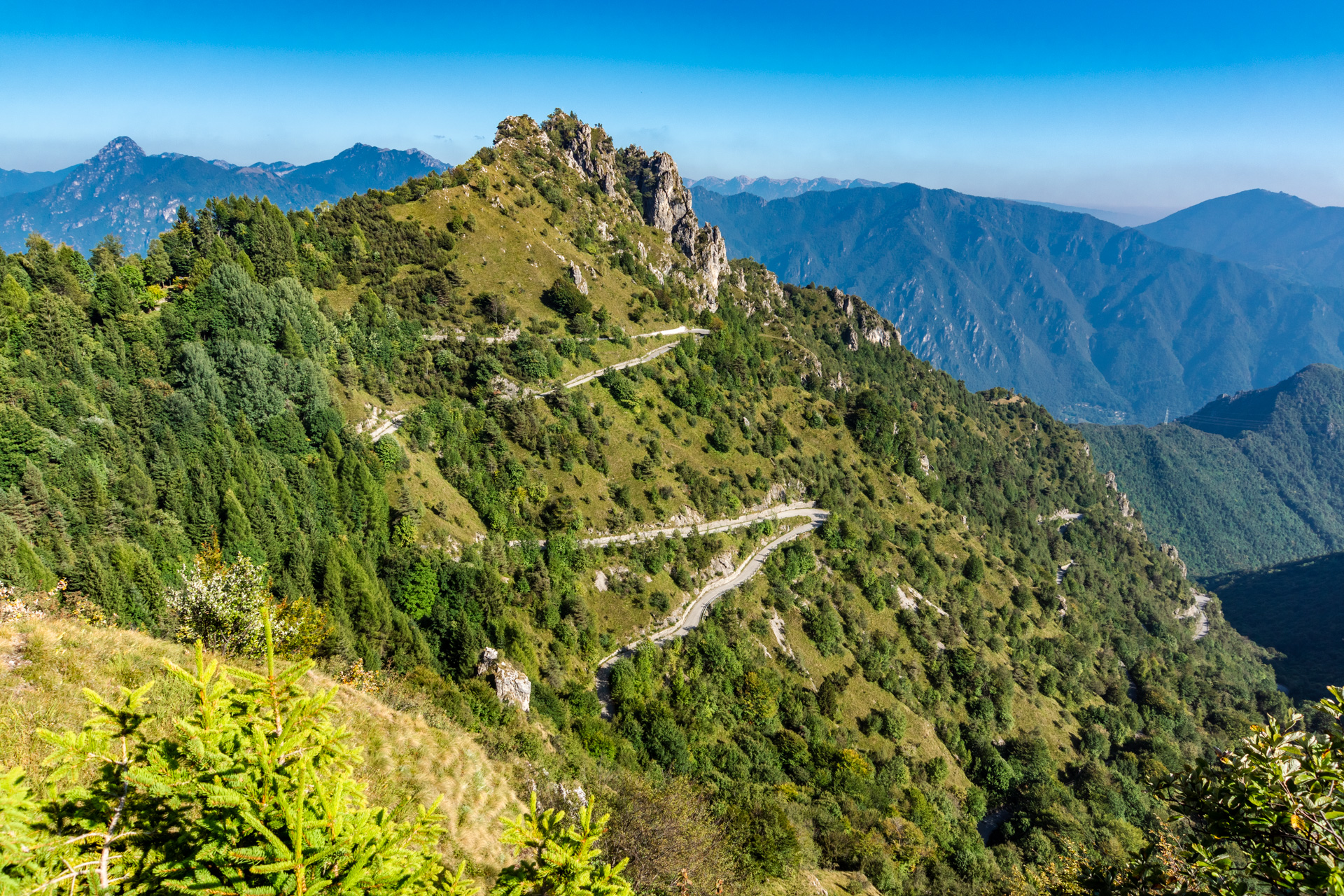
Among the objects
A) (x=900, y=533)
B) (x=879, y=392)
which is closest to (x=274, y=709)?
(x=900, y=533)

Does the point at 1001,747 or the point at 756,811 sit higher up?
the point at 756,811

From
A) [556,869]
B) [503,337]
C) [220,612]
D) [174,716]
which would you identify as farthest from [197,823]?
[503,337]

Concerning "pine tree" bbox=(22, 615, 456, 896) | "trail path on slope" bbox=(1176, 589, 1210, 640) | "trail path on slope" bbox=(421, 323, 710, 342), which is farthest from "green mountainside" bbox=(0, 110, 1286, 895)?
"trail path on slope" bbox=(1176, 589, 1210, 640)

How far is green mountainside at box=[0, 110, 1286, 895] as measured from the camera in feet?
151

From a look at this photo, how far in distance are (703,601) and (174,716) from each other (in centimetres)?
7060

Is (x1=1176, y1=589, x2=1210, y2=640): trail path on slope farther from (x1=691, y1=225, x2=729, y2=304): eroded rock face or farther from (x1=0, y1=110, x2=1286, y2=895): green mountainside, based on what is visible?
(x1=691, y1=225, x2=729, y2=304): eroded rock face

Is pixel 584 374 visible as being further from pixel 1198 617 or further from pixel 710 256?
pixel 1198 617

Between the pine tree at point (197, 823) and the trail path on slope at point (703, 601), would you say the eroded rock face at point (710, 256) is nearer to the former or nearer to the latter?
the trail path on slope at point (703, 601)

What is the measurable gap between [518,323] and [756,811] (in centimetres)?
8738

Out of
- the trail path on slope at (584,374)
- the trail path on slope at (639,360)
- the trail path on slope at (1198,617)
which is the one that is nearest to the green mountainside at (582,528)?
the trail path on slope at (584,374)

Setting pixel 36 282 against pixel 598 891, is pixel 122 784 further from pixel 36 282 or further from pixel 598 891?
pixel 36 282

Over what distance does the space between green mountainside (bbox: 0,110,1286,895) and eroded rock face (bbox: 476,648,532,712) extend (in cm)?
124

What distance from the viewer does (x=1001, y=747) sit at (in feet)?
310

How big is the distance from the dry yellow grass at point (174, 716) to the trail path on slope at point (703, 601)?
37.1 meters
